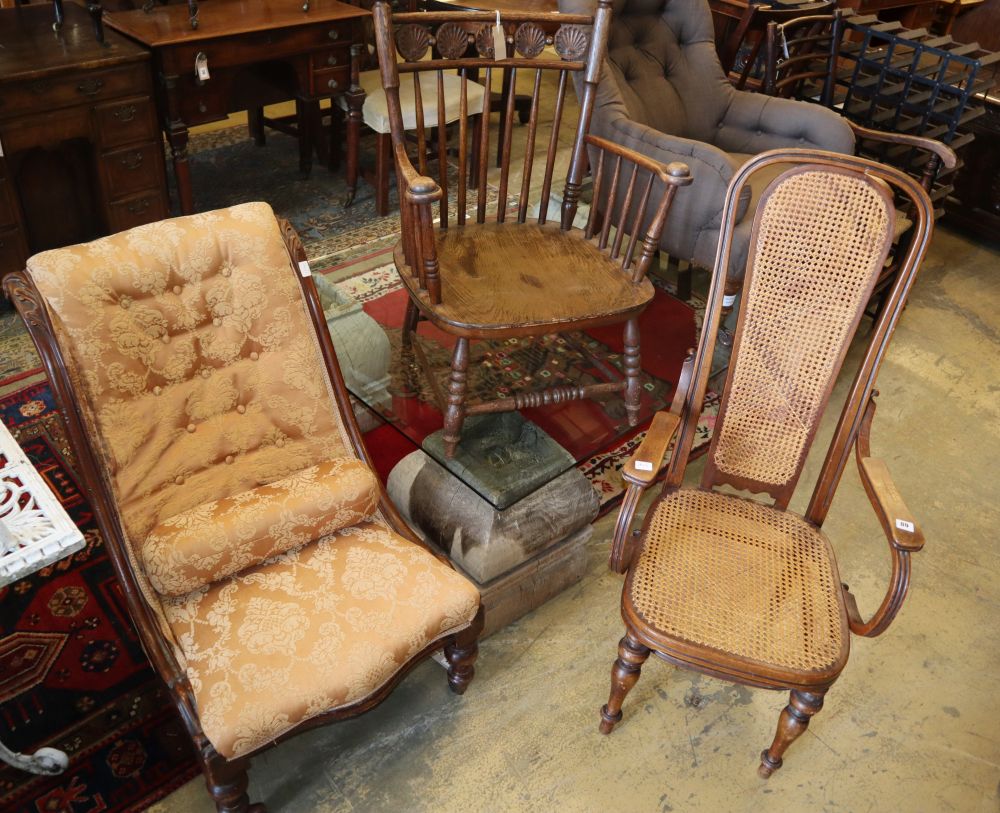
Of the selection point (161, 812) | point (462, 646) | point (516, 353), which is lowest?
point (161, 812)

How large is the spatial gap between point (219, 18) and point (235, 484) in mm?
2106

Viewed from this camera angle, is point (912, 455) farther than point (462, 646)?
Yes

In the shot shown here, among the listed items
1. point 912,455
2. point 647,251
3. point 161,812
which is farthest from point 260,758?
point 912,455

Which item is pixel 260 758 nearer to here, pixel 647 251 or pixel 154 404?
pixel 154 404

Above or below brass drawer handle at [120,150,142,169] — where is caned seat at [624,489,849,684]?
below

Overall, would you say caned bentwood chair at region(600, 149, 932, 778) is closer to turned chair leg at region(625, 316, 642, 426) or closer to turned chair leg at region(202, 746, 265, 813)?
turned chair leg at region(625, 316, 642, 426)

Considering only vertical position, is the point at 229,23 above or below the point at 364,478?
above

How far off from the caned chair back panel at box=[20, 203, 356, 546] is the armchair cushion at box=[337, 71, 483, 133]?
181cm

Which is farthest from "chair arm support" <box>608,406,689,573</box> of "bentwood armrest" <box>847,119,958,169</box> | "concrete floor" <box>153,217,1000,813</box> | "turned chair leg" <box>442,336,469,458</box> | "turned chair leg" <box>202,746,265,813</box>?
"bentwood armrest" <box>847,119,958,169</box>

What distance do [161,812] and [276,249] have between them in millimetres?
1104

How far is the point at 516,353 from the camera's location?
2.35 meters

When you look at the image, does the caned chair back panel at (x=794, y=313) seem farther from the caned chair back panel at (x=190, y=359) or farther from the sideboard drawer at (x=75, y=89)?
the sideboard drawer at (x=75, y=89)

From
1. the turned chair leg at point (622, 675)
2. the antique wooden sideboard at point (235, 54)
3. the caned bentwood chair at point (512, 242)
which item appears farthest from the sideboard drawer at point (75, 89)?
the turned chair leg at point (622, 675)

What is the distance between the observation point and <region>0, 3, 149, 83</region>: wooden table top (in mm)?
2535
